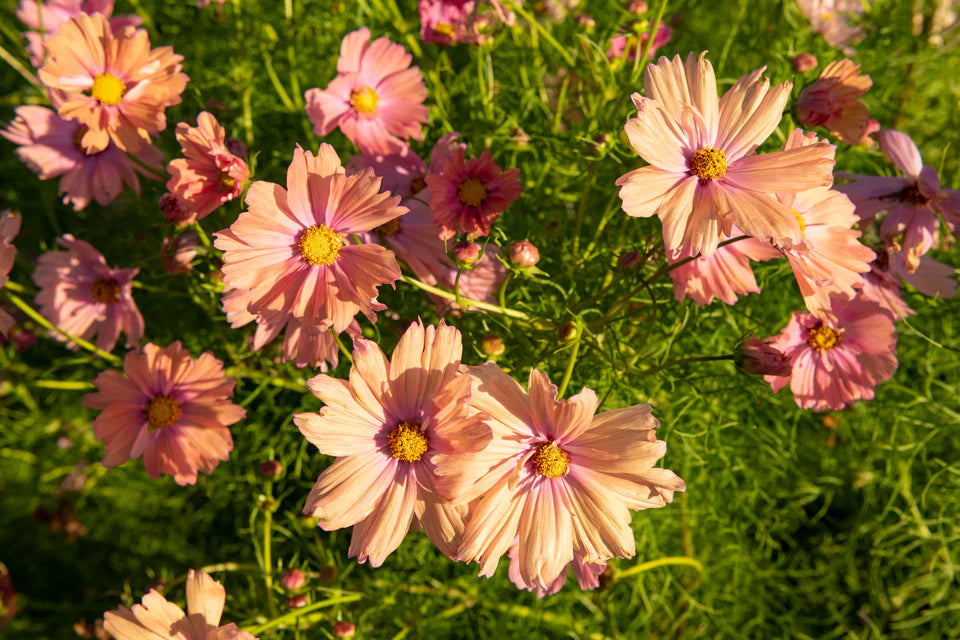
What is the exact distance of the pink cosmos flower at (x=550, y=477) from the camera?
2.44 ft

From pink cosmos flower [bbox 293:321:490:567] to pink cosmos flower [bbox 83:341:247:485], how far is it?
339 mm

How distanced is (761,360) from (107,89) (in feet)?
3.45

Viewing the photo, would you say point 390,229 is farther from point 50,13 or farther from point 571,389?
point 50,13

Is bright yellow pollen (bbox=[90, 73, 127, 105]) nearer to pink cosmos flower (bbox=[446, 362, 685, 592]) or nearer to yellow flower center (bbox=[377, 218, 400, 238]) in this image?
yellow flower center (bbox=[377, 218, 400, 238])

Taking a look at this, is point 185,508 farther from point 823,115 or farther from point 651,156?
point 823,115

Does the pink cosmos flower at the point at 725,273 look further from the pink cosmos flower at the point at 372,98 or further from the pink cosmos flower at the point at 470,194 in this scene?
the pink cosmos flower at the point at 372,98

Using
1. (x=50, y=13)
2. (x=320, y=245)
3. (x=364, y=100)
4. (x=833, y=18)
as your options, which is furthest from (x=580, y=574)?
(x=50, y=13)

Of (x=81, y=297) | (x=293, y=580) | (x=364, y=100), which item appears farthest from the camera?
(x=81, y=297)

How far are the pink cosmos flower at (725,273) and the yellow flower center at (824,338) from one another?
0.25m

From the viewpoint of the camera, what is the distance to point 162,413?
1.12m

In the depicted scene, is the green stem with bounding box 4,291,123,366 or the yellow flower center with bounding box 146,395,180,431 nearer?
the green stem with bounding box 4,291,123,366

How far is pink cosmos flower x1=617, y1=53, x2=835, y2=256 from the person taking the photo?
73 cm

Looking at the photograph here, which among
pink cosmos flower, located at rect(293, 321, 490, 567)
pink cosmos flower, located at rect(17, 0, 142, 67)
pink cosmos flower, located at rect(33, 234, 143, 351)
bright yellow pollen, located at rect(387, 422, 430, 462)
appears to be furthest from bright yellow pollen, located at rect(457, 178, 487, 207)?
pink cosmos flower, located at rect(17, 0, 142, 67)

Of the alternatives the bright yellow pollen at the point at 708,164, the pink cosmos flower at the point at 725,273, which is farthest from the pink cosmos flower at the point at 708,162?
the pink cosmos flower at the point at 725,273
